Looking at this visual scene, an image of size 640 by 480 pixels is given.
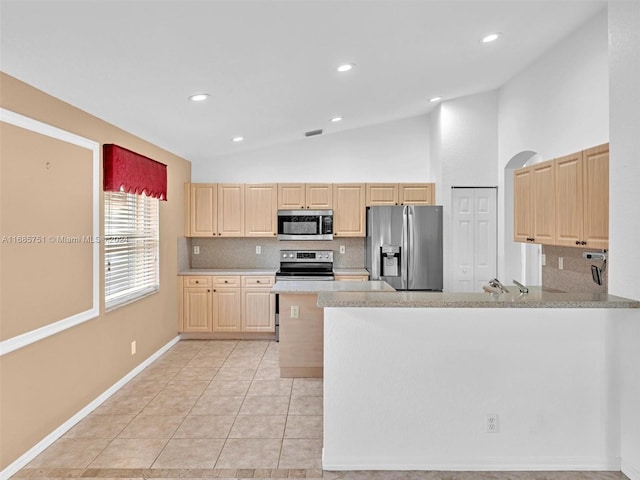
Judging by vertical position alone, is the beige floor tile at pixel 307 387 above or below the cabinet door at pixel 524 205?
below

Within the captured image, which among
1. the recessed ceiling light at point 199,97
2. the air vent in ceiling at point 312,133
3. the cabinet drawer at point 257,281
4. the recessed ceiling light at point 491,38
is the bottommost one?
the cabinet drawer at point 257,281

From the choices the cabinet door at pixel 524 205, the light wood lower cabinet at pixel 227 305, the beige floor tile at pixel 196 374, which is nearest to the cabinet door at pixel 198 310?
the light wood lower cabinet at pixel 227 305

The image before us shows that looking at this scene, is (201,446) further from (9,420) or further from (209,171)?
(209,171)

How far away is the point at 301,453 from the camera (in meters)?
2.90

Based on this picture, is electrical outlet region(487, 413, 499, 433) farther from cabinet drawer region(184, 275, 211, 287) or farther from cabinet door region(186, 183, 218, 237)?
cabinet door region(186, 183, 218, 237)

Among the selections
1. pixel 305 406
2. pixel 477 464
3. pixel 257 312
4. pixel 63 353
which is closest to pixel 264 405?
pixel 305 406

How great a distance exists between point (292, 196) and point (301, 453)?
377cm

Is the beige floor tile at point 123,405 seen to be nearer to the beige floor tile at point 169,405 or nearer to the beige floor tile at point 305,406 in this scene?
the beige floor tile at point 169,405

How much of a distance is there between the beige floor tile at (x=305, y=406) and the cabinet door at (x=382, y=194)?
3005mm

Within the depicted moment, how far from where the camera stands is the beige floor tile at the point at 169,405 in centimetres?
358

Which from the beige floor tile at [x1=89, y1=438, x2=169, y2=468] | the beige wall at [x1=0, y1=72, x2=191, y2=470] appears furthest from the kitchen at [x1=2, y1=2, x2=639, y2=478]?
the beige floor tile at [x1=89, y1=438, x2=169, y2=468]

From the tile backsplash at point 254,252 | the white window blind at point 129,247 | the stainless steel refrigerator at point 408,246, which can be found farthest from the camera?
the tile backsplash at point 254,252

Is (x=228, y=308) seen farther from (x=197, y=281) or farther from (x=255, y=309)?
(x=197, y=281)

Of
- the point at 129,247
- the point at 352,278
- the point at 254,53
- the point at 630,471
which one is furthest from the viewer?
the point at 352,278
